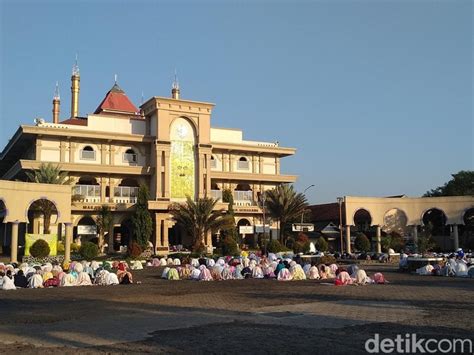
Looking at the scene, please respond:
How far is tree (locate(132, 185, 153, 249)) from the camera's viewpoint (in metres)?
41.5

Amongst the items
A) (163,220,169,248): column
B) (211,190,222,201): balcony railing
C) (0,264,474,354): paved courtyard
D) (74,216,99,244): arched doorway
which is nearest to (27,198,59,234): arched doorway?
(74,216,99,244): arched doorway

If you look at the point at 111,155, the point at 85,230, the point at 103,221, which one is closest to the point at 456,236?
the point at 103,221

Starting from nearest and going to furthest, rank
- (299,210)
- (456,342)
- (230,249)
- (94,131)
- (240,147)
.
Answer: (456,342)
(230,249)
(94,131)
(299,210)
(240,147)

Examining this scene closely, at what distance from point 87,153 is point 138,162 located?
4.40 m

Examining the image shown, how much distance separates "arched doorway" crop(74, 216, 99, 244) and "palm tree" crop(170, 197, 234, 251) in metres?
6.52

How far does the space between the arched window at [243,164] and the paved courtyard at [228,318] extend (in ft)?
103

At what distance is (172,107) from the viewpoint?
45.2 metres

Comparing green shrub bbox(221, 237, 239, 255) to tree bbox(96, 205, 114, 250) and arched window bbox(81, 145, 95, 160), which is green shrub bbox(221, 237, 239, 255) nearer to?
tree bbox(96, 205, 114, 250)

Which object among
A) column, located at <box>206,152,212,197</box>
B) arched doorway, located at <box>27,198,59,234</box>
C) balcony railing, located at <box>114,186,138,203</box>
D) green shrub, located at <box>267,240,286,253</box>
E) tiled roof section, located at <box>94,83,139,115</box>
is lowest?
green shrub, located at <box>267,240,286,253</box>

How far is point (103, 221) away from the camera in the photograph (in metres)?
42.0

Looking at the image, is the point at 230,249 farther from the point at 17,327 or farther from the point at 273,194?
the point at 17,327

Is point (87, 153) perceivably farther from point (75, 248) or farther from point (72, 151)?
point (75, 248)

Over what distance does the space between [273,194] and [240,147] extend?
5.89 metres

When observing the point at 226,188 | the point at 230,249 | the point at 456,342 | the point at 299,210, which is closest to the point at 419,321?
the point at 456,342
